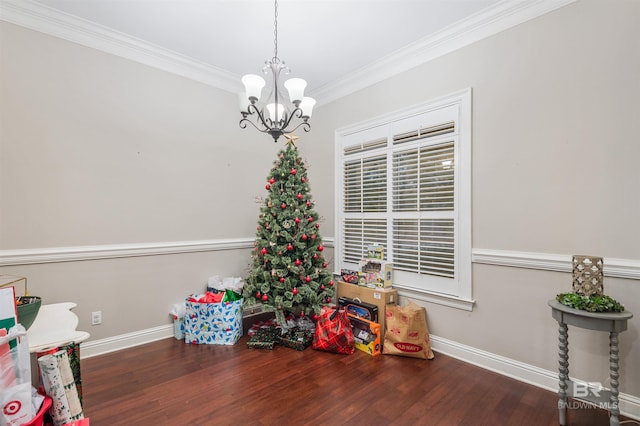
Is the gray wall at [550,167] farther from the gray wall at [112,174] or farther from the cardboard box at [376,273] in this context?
the gray wall at [112,174]

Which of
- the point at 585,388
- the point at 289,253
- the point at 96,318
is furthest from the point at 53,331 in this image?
the point at 585,388

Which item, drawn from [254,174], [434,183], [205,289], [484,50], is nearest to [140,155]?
[254,174]

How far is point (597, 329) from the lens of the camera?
173 cm

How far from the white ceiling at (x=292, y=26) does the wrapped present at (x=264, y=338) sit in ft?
9.53

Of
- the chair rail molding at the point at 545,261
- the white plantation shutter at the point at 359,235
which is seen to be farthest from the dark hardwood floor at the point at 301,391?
the white plantation shutter at the point at 359,235

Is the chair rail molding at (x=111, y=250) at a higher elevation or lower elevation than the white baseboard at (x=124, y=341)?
higher

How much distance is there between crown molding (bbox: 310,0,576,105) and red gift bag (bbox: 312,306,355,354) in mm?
2579

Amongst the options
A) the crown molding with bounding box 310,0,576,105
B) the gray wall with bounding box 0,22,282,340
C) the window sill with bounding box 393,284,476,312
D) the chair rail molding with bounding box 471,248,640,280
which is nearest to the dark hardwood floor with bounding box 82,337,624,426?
the window sill with bounding box 393,284,476,312

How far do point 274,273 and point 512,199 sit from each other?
87.7 inches

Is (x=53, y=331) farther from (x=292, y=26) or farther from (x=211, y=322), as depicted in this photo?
(x=292, y=26)

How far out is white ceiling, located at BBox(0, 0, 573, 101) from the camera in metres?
2.43

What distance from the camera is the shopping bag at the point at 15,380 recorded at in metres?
0.99

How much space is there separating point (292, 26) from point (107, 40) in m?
1.76

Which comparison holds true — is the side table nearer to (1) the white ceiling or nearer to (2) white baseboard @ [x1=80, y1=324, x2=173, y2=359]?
(1) the white ceiling
